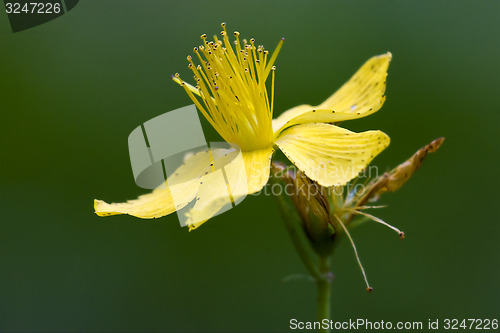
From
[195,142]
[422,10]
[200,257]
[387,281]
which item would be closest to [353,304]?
[387,281]

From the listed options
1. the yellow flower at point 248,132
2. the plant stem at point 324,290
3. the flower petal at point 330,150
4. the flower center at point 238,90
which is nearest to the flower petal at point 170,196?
the yellow flower at point 248,132

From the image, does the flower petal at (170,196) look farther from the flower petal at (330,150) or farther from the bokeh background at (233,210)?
the bokeh background at (233,210)

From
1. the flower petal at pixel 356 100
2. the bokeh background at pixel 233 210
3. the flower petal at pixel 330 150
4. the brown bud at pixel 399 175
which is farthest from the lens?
the bokeh background at pixel 233 210

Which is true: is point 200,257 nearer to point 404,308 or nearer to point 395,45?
point 404,308

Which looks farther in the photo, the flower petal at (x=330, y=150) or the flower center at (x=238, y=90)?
the flower center at (x=238, y=90)

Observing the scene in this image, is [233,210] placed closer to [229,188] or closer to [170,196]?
[170,196]

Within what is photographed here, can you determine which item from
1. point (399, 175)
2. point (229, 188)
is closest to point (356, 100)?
point (399, 175)
